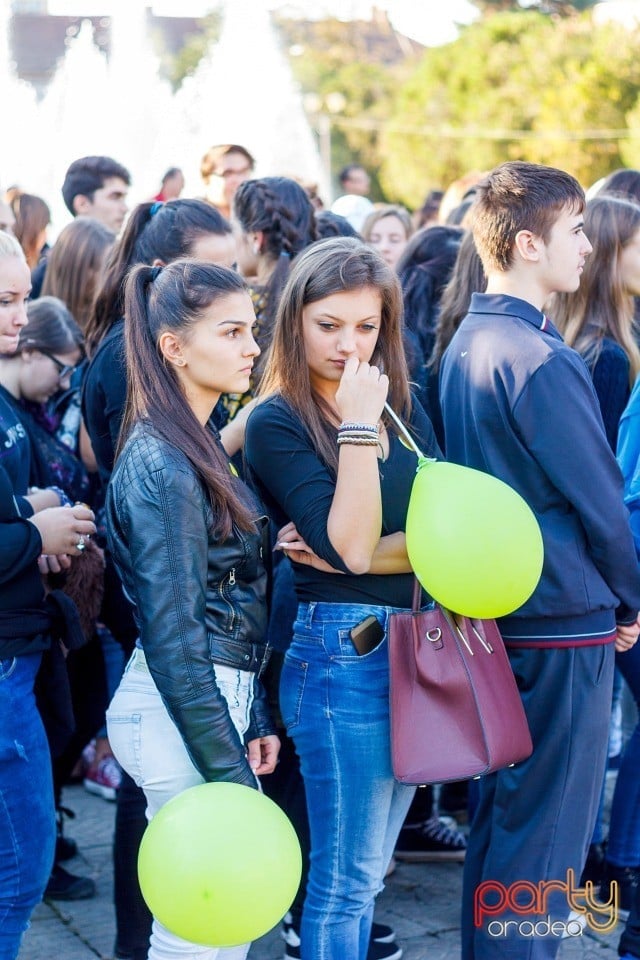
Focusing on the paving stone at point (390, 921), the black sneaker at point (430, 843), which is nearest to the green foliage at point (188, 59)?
the black sneaker at point (430, 843)

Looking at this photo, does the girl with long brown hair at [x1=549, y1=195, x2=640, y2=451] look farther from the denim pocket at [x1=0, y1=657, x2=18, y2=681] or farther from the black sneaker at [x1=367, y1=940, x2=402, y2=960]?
the denim pocket at [x1=0, y1=657, x2=18, y2=681]

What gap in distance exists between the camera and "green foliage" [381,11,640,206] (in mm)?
28750

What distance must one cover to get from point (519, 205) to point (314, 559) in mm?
1152

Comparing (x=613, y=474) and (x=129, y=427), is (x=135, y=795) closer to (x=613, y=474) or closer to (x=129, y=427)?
(x=129, y=427)

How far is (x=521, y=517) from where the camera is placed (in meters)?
2.63

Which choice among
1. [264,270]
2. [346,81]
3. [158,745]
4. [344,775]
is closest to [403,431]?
[344,775]

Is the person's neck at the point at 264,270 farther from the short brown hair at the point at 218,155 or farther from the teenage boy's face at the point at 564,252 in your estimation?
the short brown hair at the point at 218,155

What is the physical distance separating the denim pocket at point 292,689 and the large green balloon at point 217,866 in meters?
0.49

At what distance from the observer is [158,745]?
2586mm

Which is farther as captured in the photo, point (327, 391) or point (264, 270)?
point (264, 270)

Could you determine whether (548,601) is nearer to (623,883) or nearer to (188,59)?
(623,883)

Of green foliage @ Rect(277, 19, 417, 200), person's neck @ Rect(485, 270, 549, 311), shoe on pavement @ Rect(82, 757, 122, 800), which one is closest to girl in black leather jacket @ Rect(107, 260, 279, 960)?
person's neck @ Rect(485, 270, 549, 311)

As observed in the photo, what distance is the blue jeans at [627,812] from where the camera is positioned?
12.5 feet

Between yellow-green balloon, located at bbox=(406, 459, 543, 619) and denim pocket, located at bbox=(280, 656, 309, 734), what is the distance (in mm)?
420
